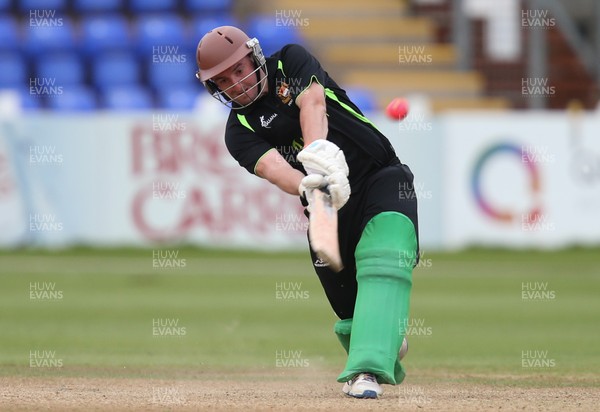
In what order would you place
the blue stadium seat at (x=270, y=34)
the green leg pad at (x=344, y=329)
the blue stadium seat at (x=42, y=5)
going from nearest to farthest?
1. the green leg pad at (x=344, y=329)
2. the blue stadium seat at (x=270, y=34)
3. the blue stadium seat at (x=42, y=5)

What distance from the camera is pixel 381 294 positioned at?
23.6ft

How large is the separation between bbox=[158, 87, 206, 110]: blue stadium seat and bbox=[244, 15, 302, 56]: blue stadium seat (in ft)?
4.77

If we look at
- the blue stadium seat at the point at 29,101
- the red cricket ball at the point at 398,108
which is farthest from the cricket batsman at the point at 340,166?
the blue stadium seat at the point at 29,101

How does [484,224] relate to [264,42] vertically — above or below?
below

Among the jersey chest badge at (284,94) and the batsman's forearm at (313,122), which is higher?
the jersey chest badge at (284,94)

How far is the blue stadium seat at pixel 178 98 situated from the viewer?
21250 millimetres

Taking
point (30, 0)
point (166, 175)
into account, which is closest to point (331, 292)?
point (166, 175)

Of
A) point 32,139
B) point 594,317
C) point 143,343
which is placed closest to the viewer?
point 143,343

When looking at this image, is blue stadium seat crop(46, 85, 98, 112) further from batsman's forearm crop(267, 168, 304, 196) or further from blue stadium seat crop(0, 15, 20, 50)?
batsman's forearm crop(267, 168, 304, 196)

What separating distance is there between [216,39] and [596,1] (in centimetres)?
1904

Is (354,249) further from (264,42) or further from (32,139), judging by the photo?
(264,42)

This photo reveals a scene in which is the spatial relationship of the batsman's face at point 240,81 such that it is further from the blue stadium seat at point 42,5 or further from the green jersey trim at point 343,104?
the blue stadium seat at point 42,5

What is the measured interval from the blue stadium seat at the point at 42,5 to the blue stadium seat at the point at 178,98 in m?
3.08

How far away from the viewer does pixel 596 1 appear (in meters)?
24.8
